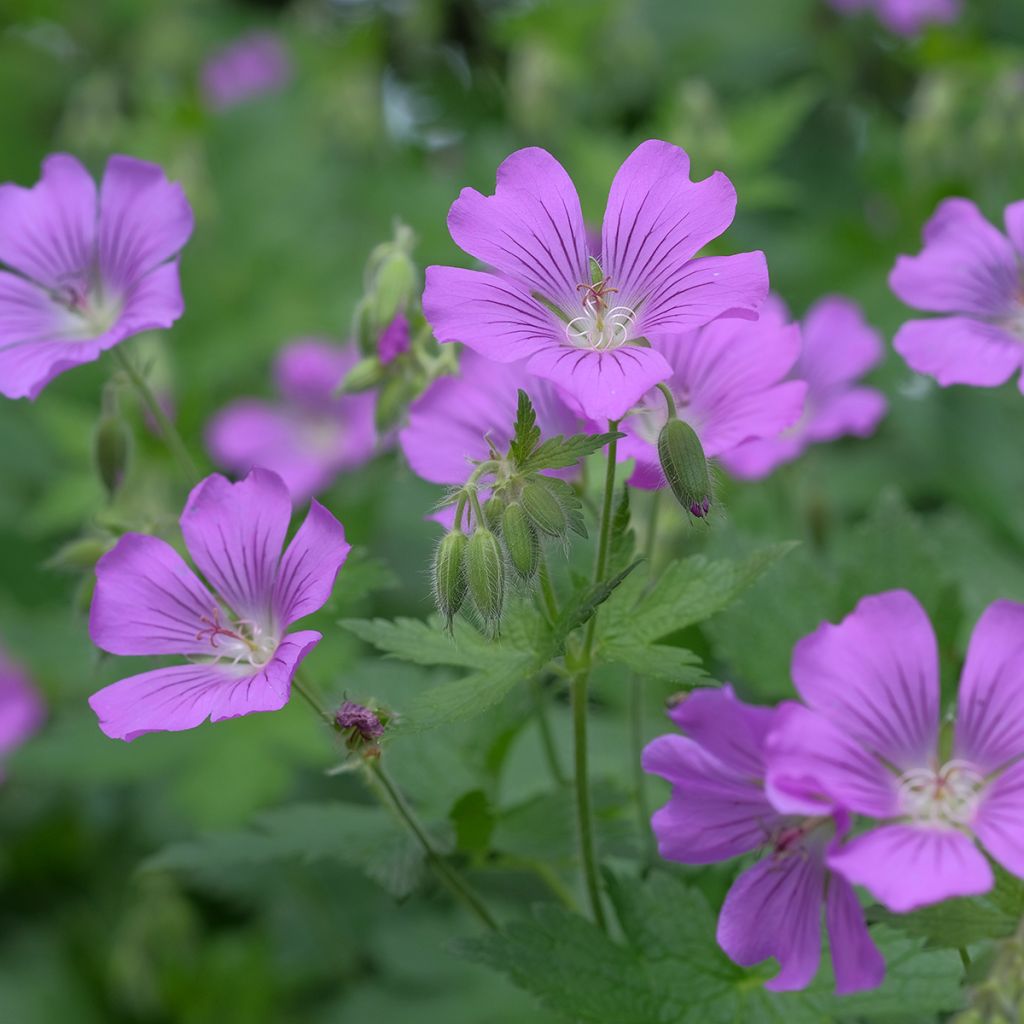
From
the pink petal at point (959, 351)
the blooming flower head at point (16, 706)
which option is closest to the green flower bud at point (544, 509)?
the pink petal at point (959, 351)

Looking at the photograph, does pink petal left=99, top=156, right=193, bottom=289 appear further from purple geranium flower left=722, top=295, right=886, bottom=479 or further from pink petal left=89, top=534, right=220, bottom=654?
purple geranium flower left=722, top=295, right=886, bottom=479

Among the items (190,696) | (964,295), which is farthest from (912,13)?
(190,696)

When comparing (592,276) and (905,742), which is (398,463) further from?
(905,742)

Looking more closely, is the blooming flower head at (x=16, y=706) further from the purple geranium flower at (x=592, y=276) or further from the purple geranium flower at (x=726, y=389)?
the purple geranium flower at (x=592, y=276)

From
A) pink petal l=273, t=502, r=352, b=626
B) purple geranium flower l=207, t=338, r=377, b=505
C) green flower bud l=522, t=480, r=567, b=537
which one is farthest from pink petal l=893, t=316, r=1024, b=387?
purple geranium flower l=207, t=338, r=377, b=505

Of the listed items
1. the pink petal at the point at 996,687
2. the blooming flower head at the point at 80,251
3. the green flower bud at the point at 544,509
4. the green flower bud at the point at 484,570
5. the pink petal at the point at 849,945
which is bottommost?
the pink petal at the point at 849,945

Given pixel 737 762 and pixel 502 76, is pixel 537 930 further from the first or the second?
pixel 502 76

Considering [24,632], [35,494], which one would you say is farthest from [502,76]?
[24,632]
